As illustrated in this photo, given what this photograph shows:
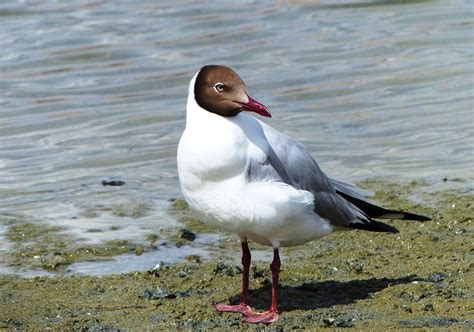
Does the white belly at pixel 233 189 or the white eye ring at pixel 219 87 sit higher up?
the white eye ring at pixel 219 87

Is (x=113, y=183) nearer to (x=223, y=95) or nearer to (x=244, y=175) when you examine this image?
(x=223, y=95)

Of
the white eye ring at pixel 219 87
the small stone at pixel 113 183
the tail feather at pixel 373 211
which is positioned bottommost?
the small stone at pixel 113 183

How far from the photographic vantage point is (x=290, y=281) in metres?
7.16

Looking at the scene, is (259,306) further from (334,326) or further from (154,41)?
(154,41)

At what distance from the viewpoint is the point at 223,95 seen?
6395mm

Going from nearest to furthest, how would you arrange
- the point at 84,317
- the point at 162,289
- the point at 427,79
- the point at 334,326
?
1. the point at 334,326
2. the point at 84,317
3. the point at 162,289
4. the point at 427,79

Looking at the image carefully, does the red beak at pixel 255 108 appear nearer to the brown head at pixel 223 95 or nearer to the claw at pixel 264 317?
the brown head at pixel 223 95

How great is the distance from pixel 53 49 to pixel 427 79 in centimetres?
562

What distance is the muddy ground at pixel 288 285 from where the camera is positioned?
6305mm

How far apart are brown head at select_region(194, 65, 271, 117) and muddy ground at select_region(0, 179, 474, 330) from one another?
1.19 metres

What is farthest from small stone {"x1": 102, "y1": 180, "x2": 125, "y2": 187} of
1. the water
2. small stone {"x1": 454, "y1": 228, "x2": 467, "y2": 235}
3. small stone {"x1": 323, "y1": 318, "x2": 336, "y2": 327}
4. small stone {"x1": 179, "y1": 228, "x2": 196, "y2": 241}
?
small stone {"x1": 323, "y1": 318, "x2": 336, "y2": 327}

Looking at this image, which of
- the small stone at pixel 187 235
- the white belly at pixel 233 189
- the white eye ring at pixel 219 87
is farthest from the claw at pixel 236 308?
the small stone at pixel 187 235

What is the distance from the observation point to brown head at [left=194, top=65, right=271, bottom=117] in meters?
6.38

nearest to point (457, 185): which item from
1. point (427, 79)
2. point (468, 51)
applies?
point (427, 79)
